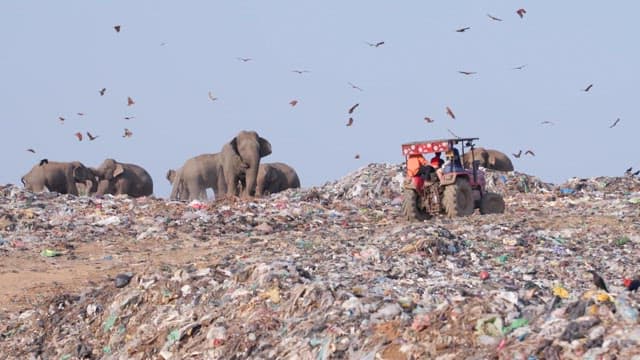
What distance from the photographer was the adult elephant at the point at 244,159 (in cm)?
2850

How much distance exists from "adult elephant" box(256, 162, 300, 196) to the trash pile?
17.0m

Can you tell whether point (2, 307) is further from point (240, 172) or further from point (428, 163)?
point (240, 172)

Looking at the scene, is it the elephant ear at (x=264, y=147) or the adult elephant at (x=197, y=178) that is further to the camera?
the adult elephant at (x=197, y=178)

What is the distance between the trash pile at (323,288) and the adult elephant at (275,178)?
17.0 meters

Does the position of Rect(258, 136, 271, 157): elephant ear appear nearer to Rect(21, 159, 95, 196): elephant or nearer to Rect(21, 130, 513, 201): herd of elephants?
Rect(21, 130, 513, 201): herd of elephants

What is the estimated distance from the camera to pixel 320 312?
9383 mm

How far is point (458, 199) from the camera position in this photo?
56.7 ft

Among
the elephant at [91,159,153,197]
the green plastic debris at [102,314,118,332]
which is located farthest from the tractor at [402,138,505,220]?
the elephant at [91,159,153,197]

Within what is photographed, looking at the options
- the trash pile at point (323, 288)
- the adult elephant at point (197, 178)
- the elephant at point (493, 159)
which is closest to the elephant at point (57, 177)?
A: the adult elephant at point (197, 178)

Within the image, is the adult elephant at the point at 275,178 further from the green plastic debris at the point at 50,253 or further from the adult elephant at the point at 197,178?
the green plastic debris at the point at 50,253

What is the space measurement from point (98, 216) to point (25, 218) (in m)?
1.07

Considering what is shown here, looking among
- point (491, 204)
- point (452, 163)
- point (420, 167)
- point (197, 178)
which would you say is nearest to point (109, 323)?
point (420, 167)

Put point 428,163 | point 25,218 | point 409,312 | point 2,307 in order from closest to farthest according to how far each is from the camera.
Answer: point 409,312 < point 2,307 < point 428,163 < point 25,218

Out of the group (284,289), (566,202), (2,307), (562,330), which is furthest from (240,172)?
(562,330)
